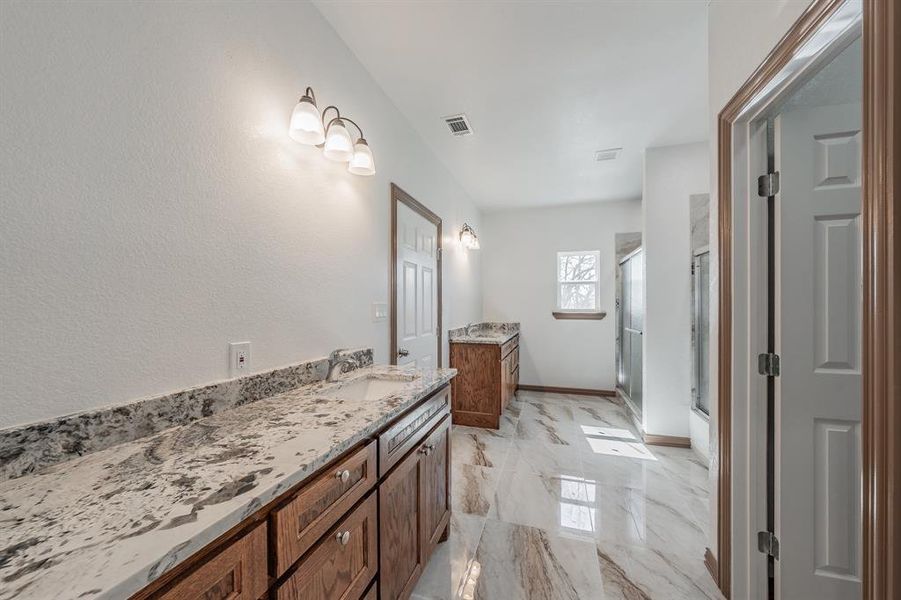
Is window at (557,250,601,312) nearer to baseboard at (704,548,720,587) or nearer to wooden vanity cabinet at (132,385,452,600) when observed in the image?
baseboard at (704,548,720,587)

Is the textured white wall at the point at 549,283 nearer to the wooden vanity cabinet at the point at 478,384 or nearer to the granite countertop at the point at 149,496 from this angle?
the wooden vanity cabinet at the point at 478,384

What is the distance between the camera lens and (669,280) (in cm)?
304

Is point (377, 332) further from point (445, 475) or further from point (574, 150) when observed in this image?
point (574, 150)

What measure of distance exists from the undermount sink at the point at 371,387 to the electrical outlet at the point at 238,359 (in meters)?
0.44

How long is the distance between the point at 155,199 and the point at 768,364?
7.18 ft

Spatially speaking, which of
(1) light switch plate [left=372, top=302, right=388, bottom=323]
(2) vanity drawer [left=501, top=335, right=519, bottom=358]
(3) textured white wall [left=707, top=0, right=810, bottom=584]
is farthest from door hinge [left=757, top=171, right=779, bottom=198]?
(2) vanity drawer [left=501, top=335, right=519, bottom=358]

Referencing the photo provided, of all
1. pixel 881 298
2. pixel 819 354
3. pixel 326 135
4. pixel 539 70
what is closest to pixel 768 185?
pixel 819 354

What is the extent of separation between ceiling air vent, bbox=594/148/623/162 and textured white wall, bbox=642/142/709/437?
0.25 metres

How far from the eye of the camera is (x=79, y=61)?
0.86 m

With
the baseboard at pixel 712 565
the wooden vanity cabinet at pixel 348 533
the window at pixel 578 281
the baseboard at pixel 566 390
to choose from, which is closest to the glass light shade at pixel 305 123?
the wooden vanity cabinet at pixel 348 533

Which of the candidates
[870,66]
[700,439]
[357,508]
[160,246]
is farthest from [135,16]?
[700,439]

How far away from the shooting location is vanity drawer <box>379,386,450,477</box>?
46.3 inches

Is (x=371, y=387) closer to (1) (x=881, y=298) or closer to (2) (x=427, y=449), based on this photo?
(2) (x=427, y=449)

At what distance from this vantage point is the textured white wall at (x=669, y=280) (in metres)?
3.01
